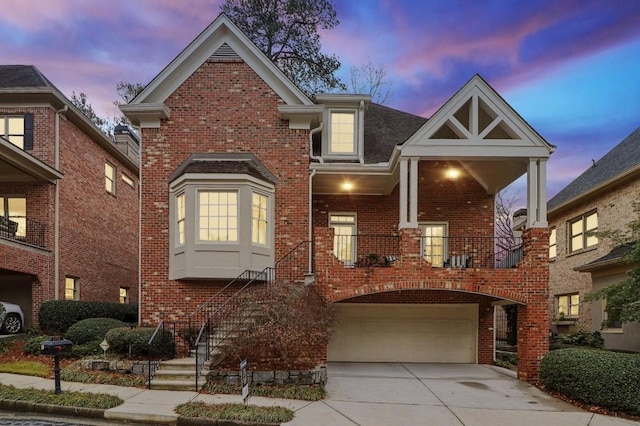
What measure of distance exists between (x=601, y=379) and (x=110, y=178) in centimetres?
1910

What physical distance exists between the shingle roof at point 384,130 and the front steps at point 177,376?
8101 mm

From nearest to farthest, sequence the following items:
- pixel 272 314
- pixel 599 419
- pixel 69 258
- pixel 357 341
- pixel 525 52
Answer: pixel 599 419
pixel 272 314
pixel 357 341
pixel 69 258
pixel 525 52

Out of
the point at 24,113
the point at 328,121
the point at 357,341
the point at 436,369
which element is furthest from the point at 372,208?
the point at 24,113

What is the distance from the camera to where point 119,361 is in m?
10.1

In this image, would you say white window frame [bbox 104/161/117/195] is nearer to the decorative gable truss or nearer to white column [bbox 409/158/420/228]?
the decorative gable truss

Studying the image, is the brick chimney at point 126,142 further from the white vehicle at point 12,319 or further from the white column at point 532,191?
the white column at point 532,191

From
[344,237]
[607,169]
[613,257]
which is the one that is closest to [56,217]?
[344,237]

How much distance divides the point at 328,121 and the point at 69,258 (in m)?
10.6

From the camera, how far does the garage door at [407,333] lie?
14.4 meters

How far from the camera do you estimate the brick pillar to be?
11086mm

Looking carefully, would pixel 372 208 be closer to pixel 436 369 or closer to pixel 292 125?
pixel 292 125

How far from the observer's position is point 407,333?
1449 centimetres

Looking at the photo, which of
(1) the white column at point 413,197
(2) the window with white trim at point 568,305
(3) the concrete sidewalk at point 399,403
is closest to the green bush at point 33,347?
(3) the concrete sidewalk at point 399,403

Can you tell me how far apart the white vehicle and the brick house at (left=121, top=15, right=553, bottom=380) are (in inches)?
192
